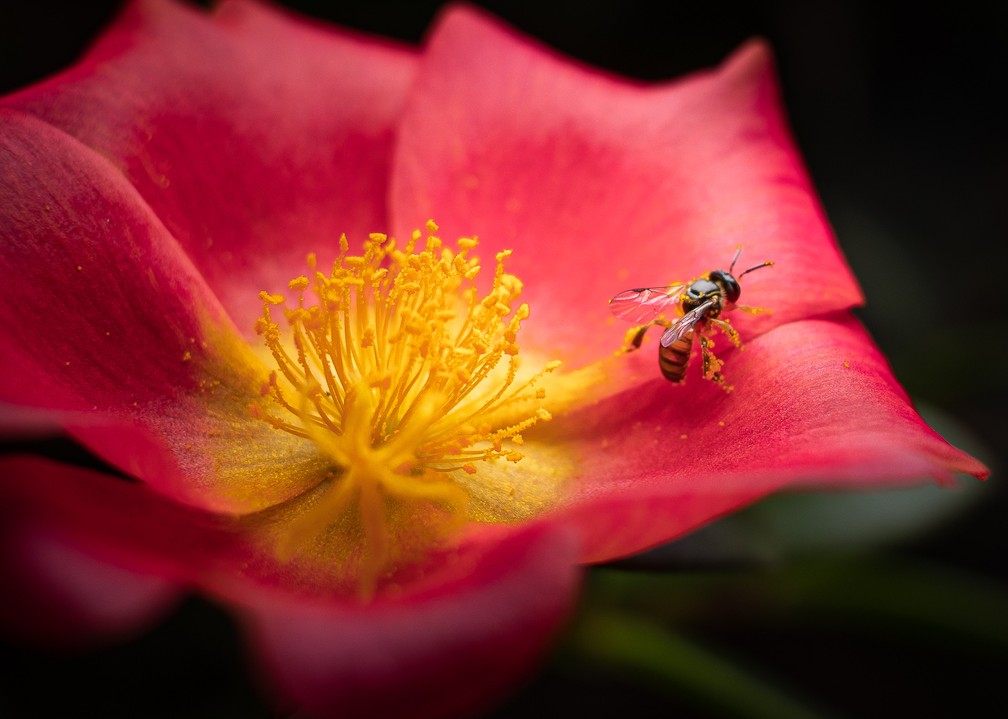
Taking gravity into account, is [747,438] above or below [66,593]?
above

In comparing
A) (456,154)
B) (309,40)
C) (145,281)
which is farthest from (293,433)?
(309,40)

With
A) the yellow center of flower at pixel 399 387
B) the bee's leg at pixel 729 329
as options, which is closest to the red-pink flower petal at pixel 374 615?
the yellow center of flower at pixel 399 387

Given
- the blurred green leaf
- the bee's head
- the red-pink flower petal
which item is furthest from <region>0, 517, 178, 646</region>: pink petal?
the blurred green leaf

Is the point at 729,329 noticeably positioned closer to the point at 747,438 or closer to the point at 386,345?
the point at 747,438

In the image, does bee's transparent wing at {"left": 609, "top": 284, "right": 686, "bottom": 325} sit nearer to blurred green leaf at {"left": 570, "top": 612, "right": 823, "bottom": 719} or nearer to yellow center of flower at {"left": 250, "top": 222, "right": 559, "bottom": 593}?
yellow center of flower at {"left": 250, "top": 222, "right": 559, "bottom": 593}

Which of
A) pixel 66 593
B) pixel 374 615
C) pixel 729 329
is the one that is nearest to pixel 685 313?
pixel 729 329

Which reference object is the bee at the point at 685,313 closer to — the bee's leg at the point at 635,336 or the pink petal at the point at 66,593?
the bee's leg at the point at 635,336

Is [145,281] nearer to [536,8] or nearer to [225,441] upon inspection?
[225,441]
